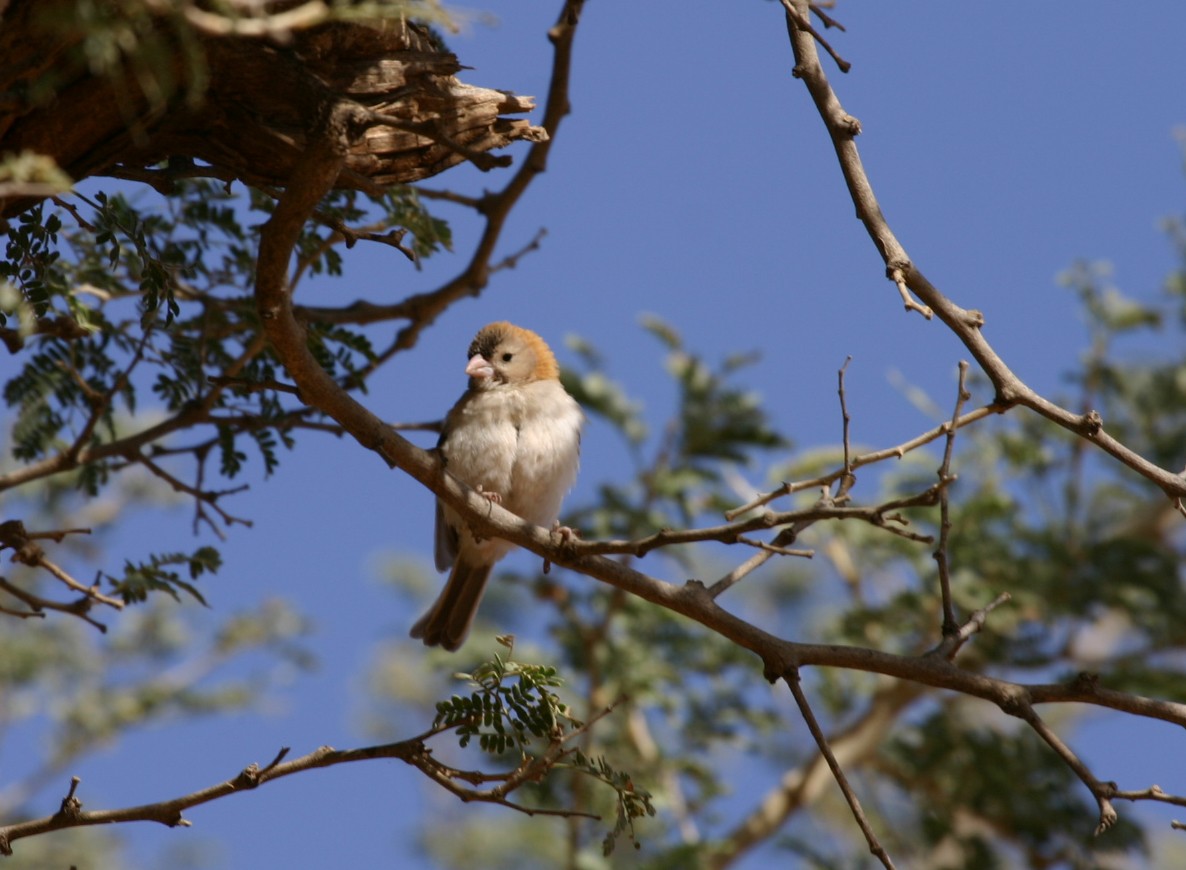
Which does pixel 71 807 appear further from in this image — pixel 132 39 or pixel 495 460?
pixel 495 460

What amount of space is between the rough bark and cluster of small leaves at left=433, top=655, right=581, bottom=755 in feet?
3.78

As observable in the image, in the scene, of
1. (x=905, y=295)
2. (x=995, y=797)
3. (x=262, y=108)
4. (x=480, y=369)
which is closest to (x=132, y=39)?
(x=262, y=108)

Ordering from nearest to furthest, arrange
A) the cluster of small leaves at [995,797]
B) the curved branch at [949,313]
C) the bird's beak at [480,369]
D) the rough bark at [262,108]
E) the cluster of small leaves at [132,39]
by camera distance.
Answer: the cluster of small leaves at [132,39] < the rough bark at [262,108] < the curved branch at [949,313] < the bird's beak at [480,369] < the cluster of small leaves at [995,797]

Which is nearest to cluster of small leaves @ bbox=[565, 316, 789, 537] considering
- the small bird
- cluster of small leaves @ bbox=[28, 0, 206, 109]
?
the small bird

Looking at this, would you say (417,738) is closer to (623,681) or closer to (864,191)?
(864,191)

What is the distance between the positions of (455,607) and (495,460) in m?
0.75

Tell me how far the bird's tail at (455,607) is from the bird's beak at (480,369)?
795 mm

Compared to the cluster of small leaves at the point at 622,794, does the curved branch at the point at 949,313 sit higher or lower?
higher

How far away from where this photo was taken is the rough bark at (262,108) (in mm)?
2268

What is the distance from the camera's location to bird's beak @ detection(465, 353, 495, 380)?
215 inches

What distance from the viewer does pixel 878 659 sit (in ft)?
8.91

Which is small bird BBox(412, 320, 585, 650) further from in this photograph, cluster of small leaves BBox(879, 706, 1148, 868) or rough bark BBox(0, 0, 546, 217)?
cluster of small leaves BBox(879, 706, 1148, 868)

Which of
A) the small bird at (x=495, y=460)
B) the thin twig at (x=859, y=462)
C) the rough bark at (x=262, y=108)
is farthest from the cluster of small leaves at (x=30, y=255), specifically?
the small bird at (x=495, y=460)

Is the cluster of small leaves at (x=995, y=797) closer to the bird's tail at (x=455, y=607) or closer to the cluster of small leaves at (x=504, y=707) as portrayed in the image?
the bird's tail at (x=455, y=607)
